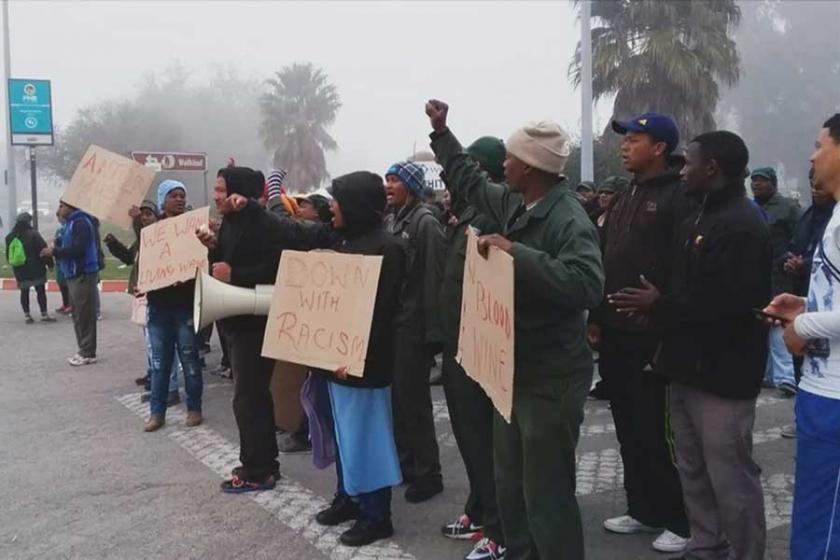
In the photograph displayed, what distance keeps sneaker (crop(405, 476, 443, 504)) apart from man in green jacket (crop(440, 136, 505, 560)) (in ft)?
1.49

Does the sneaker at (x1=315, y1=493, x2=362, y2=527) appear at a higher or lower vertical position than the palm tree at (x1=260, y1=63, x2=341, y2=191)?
lower

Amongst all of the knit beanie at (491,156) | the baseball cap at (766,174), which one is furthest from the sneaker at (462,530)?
the baseball cap at (766,174)

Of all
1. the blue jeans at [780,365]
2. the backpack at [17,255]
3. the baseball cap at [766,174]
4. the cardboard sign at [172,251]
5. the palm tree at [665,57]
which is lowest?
the blue jeans at [780,365]

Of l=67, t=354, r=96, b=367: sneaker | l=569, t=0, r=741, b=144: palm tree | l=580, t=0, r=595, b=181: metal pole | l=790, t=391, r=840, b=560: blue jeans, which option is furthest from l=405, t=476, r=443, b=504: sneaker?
l=569, t=0, r=741, b=144: palm tree

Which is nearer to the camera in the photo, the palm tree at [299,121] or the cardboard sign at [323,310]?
the cardboard sign at [323,310]

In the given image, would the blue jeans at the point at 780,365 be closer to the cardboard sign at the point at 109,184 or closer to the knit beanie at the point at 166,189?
the knit beanie at the point at 166,189

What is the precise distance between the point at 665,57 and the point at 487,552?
23.3 m

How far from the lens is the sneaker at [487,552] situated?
3.97 metres

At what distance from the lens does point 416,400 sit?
5.07 meters

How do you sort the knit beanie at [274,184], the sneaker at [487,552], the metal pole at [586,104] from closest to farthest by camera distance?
1. the sneaker at [487,552]
2. the knit beanie at [274,184]
3. the metal pole at [586,104]

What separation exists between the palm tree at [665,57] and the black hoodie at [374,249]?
72.6 feet

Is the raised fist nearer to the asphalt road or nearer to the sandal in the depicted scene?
the asphalt road

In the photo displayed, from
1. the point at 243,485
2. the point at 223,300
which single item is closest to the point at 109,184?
the point at 223,300

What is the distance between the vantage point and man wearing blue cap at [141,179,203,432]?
639cm
